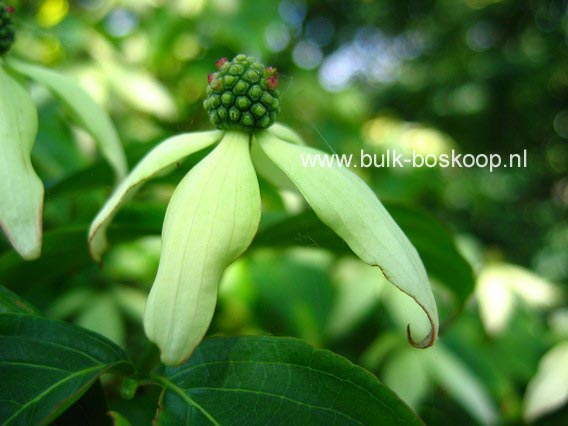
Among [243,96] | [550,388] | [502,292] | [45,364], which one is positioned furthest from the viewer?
[502,292]

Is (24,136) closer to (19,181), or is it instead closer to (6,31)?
(19,181)

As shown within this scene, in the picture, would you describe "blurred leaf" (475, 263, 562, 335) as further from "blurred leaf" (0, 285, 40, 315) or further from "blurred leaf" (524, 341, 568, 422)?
"blurred leaf" (0, 285, 40, 315)

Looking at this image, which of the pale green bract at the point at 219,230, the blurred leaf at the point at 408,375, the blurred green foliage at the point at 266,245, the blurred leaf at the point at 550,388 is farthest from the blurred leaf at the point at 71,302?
the blurred leaf at the point at 550,388

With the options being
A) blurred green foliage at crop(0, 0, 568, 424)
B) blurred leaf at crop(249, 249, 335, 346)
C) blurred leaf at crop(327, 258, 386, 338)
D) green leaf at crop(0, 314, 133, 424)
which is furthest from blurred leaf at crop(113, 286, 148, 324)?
green leaf at crop(0, 314, 133, 424)

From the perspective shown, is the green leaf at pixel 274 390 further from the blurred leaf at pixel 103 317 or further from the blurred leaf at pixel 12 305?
the blurred leaf at pixel 103 317

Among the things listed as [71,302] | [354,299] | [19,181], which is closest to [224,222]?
[19,181]

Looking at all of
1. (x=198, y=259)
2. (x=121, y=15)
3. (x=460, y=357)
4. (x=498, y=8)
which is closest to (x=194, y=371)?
(x=198, y=259)
